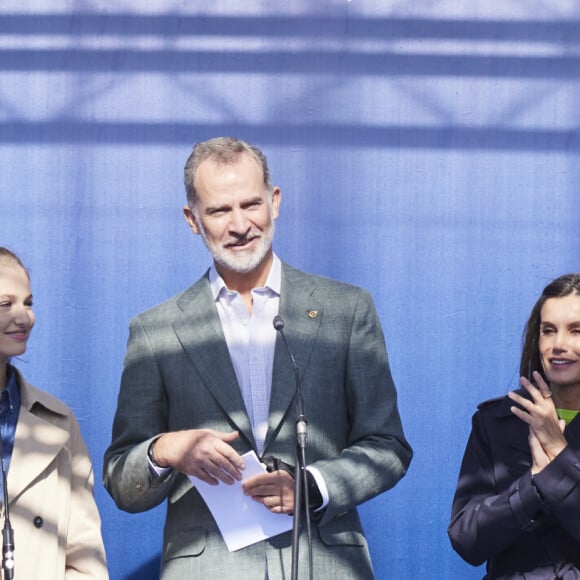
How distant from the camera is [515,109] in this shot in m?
4.98

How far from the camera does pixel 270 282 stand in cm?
366

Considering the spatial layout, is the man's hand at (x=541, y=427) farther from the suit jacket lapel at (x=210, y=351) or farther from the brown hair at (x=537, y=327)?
the suit jacket lapel at (x=210, y=351)

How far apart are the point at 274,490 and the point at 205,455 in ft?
0.68

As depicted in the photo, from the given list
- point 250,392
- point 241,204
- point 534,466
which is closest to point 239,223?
point 241,204

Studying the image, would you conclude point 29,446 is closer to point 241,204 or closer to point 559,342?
point 241,204

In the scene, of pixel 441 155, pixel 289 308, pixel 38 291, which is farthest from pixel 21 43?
pixel 289 308

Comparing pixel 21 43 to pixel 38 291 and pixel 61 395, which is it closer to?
pixel 38 291

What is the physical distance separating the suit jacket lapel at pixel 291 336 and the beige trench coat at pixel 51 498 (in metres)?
0.69

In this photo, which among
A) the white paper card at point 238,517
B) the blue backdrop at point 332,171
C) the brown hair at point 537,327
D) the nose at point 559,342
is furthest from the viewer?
the blue backdrop at point 332,171

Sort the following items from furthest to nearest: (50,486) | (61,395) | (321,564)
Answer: (61,395) < (50,486) < (321,564)

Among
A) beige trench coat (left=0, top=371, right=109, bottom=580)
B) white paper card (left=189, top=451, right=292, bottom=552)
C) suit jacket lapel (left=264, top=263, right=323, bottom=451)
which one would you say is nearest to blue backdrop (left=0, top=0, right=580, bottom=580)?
beige trench coat (left=0, top=371, right=109, bottom=580)

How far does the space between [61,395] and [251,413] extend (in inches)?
62.7

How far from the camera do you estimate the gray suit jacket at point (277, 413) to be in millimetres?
3438

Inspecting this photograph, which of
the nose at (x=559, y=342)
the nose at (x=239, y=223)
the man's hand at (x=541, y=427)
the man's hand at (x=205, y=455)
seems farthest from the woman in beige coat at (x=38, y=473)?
the nose at (x=559, y=342)
